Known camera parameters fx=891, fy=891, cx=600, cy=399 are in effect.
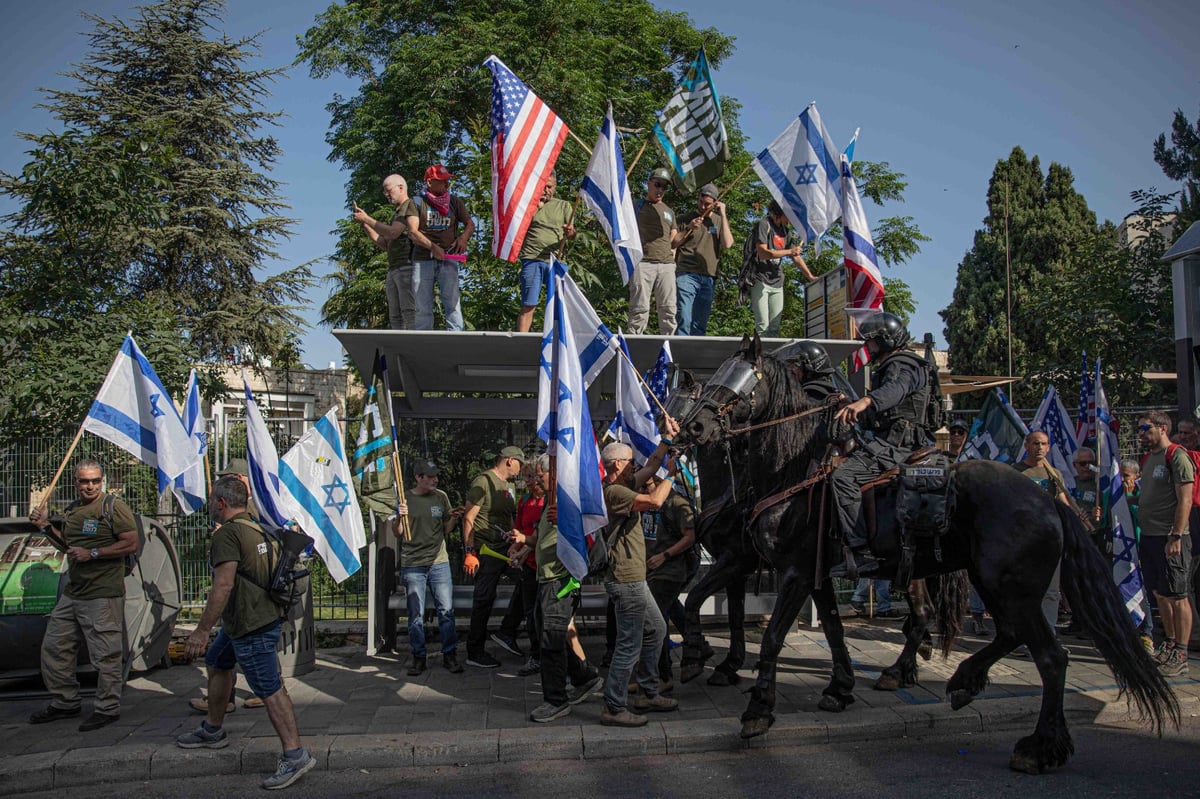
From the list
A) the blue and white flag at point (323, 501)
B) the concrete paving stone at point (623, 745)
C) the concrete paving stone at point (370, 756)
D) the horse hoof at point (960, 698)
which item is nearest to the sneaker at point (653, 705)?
the concrete paving stone at point (623, 745)

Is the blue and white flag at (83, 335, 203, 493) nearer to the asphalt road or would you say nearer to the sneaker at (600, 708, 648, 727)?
the asphalt road

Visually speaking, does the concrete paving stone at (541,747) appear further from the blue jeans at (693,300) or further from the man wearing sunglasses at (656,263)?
the blue jeans at (693,300)

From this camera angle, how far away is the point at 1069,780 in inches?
212

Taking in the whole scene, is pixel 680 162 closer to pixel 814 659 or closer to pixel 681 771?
pixel 814 659

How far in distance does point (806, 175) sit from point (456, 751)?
273 inches

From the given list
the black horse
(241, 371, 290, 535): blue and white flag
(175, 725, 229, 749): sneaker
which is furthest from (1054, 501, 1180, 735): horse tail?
(241, 371, 290, 535): blue and white flag

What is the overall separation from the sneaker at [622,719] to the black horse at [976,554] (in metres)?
0.79

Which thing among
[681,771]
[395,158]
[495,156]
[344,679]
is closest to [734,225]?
[395,158]

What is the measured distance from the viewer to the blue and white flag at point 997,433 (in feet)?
32.0

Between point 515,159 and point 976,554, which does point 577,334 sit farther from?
point 976,554

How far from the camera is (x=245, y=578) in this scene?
5875 mm

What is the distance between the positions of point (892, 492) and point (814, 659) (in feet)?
9.75

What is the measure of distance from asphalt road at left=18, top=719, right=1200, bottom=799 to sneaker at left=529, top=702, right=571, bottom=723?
1.95 feet

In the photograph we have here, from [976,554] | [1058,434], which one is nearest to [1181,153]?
[1058,434]
